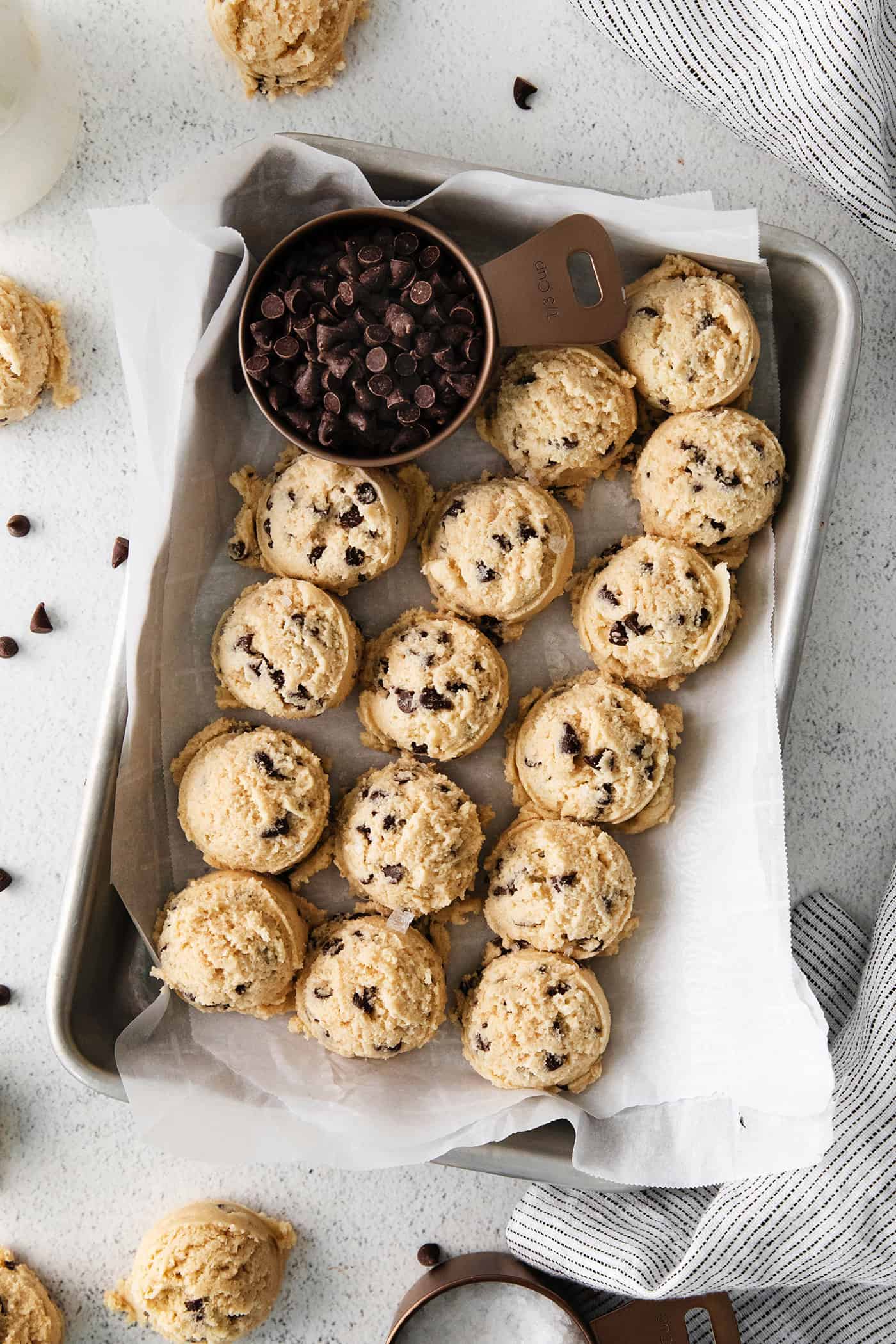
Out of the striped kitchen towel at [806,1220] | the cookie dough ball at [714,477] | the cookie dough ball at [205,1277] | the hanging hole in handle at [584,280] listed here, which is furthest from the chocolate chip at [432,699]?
the cookie dough ball at [205,1277]

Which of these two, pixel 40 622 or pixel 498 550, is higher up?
pixel 498 550

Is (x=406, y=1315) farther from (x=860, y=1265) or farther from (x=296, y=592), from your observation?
(x=296, y=592)

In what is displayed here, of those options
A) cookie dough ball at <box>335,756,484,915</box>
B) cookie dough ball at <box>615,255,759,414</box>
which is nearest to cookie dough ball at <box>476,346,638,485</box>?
cookie dough ball at <box>615,255,759,414</box>

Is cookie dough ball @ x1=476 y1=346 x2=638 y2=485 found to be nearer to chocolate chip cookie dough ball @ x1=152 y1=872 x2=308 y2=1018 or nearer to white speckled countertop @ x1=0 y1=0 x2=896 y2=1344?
white speckled countertop @ x1=0 y1=0 x2=896 y2=1344

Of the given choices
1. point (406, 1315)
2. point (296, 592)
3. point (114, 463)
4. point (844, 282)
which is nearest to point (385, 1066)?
point (406, 1315)

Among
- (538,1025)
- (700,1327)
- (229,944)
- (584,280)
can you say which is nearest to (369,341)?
(584,280)

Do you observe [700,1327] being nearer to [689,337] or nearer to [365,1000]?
[365,1000]
